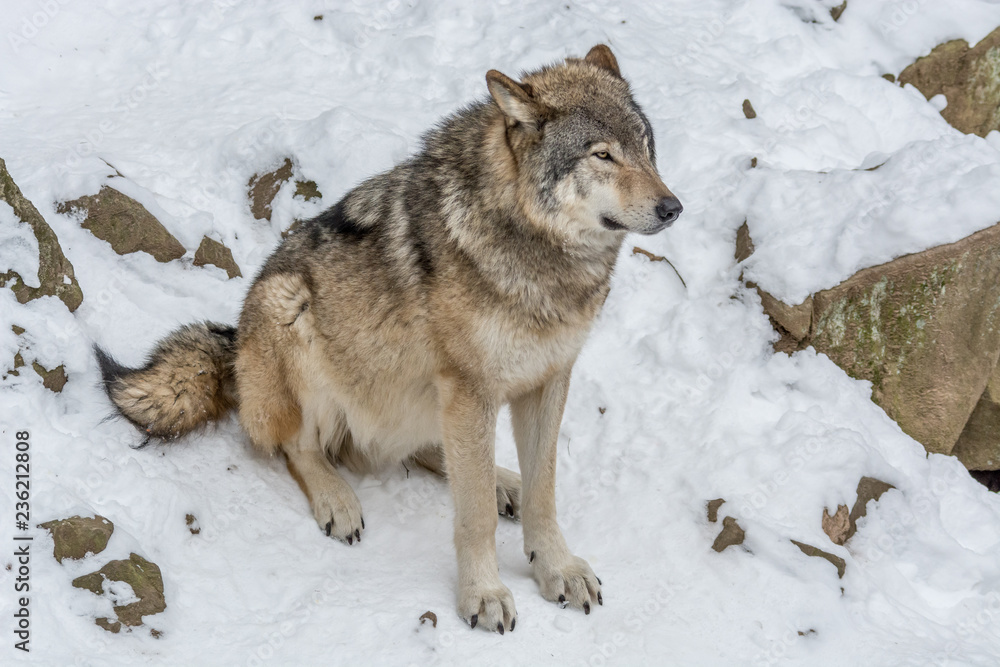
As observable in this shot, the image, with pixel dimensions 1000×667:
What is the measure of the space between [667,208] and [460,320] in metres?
1.13

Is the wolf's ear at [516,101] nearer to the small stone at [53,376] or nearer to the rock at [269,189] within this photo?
the small stone at [53,376]

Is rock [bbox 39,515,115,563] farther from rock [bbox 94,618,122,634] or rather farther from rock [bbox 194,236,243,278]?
rock [bbox 194,236,243,278]

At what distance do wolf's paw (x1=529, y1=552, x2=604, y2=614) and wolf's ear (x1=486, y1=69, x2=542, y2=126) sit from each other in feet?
7.55

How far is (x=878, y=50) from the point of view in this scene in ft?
28.7

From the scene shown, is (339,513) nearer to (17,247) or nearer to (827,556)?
(17,247)

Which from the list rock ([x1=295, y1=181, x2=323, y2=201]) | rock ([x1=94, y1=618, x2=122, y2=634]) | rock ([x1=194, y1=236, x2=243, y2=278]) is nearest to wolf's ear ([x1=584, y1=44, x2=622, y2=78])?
rock ([x1=295, y1=181, x2=323, y2=201])

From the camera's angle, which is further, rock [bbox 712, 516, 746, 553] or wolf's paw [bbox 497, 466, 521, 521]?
wolf's paw [bbox 497, 466, 521, 521]

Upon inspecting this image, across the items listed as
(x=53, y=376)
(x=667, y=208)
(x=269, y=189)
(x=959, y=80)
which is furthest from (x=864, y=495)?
(x=959, y=80)

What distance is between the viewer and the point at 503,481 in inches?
205

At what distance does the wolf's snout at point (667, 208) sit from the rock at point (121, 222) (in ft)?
12.9

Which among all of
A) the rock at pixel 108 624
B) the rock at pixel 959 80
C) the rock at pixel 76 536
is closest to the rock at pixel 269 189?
the rock at pixel 76 536

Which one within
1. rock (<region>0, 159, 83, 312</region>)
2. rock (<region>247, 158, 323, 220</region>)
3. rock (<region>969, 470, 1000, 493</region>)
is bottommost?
rock (<region>969, 470, 1000, 493</region>)

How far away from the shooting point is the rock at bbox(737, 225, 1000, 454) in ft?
19.2

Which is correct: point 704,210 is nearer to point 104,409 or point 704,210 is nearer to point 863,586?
point 863,586
